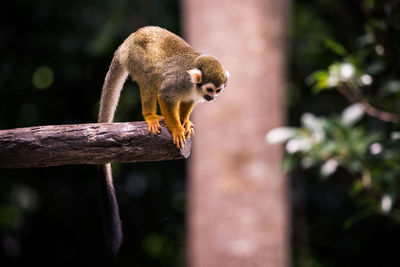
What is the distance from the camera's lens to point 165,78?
5.85 feet

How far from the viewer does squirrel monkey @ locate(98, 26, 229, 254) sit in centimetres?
152

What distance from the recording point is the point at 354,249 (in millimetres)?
6105

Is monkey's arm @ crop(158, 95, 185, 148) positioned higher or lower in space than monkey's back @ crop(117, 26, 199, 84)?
lower

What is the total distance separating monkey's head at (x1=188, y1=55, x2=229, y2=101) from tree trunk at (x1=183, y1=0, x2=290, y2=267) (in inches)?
70.1

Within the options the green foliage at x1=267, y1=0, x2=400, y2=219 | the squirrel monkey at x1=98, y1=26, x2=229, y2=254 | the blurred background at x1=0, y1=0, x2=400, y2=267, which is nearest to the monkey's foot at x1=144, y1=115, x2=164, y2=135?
the squirrel monkey at x1=98, y1=26, x2=229, y2=254

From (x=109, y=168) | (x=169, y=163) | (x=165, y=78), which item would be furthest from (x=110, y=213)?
(x=169, y=163)

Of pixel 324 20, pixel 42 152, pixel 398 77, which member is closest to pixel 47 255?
pixel 324 20

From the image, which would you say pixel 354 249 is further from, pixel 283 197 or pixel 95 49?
pixel 95 49

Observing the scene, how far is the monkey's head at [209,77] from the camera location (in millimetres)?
1568

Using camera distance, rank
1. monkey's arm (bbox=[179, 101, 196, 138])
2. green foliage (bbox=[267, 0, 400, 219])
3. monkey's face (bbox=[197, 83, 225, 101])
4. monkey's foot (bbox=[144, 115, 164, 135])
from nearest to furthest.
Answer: monkey's foot (bbox=[144, 115, 164, 135])
monkey's face (bbox=[197, 83, 225, 101])
monkey's arm (bbox=[179, 101, 196, 138])
green foliage (bbox=[267, 0, 400, 219])

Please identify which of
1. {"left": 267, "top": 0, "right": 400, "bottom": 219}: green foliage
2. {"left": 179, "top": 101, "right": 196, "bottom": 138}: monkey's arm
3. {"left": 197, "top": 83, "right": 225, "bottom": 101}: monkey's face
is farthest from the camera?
{"left": 267, "top": 0, "right": 400, "bottom": 219}: green foliage

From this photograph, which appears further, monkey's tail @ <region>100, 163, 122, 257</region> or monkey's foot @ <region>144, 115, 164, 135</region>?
monkey's foot @ <region>144, 115, 164, 135</region>

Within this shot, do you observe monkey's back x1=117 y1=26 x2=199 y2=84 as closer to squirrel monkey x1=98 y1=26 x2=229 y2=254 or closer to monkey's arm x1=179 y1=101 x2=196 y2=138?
squirrel monkey x1=98 y1=26 x2=229 y2=254

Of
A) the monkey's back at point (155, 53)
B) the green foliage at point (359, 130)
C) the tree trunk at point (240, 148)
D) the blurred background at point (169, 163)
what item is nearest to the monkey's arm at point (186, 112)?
the monkey's back at point (155, 53)
